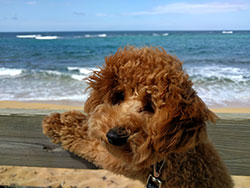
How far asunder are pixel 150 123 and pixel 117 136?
0.17 metres

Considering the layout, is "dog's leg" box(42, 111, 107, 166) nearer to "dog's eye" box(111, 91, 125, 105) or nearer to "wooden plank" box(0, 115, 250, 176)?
"wooden plank" box(0, 115, 250, 176)

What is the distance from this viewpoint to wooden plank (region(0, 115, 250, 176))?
1.68 m

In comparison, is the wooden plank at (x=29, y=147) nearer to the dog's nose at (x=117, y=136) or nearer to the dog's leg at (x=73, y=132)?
the dog's leg at (x=73, y=132)

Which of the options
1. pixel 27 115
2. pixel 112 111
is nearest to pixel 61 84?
pixel 27 115

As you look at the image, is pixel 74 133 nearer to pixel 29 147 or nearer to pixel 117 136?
pixel 29 147

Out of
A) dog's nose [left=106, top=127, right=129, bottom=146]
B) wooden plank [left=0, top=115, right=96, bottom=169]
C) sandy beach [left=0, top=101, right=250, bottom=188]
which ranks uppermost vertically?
dog's nose [left=106, top=127, right=129, bottom=146]

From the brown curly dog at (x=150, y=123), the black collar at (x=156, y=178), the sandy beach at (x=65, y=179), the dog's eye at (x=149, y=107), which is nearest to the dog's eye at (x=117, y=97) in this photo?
the brown curly dog at (x=150, y=123)

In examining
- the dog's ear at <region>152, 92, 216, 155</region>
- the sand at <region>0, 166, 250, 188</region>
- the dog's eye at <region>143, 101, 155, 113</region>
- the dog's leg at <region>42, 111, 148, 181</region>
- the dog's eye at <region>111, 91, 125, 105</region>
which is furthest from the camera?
the sand at <region>0, 166, 250, 188</region>

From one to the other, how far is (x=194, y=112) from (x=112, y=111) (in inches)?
18.1

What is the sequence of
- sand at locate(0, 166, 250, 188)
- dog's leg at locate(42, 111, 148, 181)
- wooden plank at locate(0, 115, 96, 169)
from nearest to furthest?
1. dog's leg at locate(42, 111, 148, 181)
2. wooden plank at locate(0, 115, 96, 169)
3. sand at locate(0, 166, 250, 188)

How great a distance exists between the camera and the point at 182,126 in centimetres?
108

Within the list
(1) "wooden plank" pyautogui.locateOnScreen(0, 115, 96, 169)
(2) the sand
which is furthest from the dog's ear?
(2) the sand

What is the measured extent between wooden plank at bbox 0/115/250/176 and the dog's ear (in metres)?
0.69

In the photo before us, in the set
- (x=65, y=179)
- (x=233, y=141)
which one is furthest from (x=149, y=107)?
(x=65, y=179)
